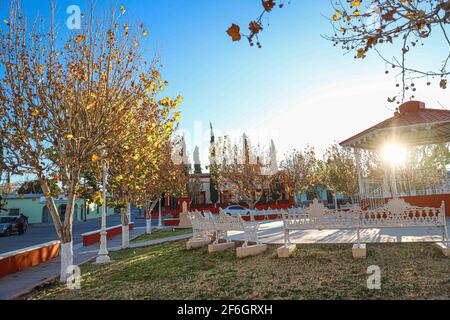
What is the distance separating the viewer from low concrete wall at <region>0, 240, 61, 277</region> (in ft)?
32.2

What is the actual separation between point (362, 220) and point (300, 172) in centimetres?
2532

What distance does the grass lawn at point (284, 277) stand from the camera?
5.38m

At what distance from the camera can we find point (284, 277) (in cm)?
647

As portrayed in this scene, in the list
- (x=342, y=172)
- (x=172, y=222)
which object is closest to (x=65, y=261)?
(x=172, y=222)

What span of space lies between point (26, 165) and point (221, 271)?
5481 mm

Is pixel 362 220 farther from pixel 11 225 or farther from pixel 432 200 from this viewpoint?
pixel 11 225

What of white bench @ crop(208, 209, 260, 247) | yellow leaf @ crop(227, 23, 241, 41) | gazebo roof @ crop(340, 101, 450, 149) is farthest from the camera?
gazebo roof @ crop(340, 101, 450, 149)

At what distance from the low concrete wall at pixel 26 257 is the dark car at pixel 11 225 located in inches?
588

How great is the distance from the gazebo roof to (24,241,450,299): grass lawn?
251 inches

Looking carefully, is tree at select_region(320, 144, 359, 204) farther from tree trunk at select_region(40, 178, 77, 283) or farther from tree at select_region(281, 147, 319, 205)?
tree trunk at select_region(40, 178, 77, 283)

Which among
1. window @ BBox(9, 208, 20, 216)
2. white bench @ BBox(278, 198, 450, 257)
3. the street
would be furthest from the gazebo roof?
window @ BBox(9, 208, 20, 216)

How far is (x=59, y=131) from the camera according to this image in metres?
8.51

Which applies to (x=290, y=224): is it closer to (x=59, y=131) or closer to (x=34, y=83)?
(x=59, y=131)
